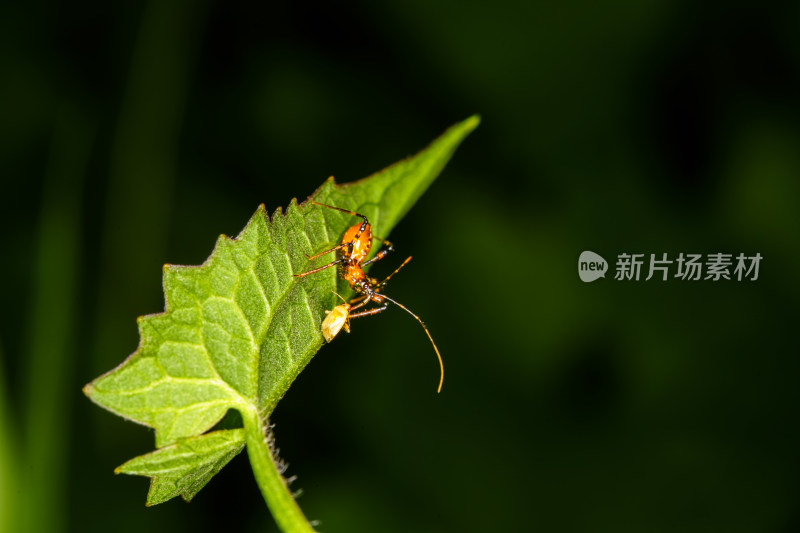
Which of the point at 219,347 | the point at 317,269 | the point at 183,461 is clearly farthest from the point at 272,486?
the point at 317,269

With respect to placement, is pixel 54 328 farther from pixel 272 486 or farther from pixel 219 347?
pixel 272 486

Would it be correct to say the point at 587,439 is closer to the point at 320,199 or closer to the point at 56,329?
the point at 320,199

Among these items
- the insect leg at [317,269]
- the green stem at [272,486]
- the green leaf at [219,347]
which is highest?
the insect leg at [317,269]

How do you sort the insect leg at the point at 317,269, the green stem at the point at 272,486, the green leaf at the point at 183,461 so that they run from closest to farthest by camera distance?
the green stem at the point at 272,486 < the green leaf at the point at 183,461 < the insect leg at the point at 317,269

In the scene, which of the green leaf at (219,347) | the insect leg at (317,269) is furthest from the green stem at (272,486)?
the insect leg at (317,269)

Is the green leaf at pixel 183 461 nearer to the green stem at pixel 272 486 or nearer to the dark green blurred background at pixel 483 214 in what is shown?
the green stem at pixel 272 486

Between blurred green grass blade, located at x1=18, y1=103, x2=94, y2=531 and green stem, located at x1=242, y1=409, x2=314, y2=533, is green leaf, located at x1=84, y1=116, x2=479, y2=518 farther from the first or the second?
blurred green grass blade, located at x1=18, y1=103, x2=94, y2=531

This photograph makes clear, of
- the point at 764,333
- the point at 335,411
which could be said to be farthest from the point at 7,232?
the point at 764,333
